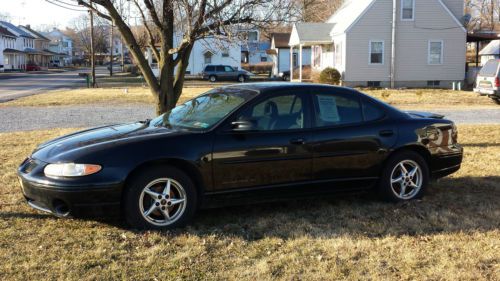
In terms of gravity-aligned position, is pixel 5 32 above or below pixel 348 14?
above

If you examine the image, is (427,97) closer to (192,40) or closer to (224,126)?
(192,40)

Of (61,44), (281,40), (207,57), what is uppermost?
(61,44)

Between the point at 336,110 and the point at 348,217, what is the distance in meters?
1.19

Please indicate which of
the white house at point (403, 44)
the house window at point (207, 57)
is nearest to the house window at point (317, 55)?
the white house at point (403, 44)

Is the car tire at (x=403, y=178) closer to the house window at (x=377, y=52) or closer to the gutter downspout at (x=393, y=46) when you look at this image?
the gutter downspout at (x=393, y=46)

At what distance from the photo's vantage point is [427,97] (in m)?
23.4

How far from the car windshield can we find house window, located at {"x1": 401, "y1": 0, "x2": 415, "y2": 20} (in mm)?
25327

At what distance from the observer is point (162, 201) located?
4.91 m

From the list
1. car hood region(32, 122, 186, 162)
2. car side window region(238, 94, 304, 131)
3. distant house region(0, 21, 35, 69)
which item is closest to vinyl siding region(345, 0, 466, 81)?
car side window region(238, 94, 304, 131)

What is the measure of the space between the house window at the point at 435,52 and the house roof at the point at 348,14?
4418mm

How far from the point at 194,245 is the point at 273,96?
1.82 metres

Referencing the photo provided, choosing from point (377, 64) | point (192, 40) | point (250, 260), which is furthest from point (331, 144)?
point (377, 64)

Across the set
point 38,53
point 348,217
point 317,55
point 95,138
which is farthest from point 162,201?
point 38,53

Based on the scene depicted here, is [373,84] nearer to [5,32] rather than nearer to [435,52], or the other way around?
[435,52]
